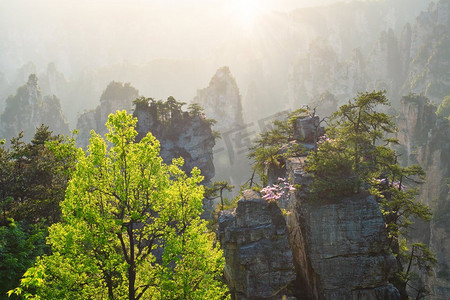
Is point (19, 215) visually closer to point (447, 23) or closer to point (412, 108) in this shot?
point (412, 108)

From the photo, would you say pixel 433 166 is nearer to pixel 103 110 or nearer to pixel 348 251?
pixel 348 251

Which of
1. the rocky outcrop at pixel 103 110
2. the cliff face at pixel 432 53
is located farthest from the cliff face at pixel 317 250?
the rocky outcrop at pixel 103 110

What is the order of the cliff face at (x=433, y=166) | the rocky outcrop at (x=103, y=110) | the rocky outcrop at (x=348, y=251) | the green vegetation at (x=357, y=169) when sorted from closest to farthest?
the rocky outcrop at (x=348, y=251), the green vegetation at (x=357, y=169), the cliff face at (x=433, y=166), the rocky outcrop at (x=103, y=110)

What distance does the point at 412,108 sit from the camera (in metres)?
48.0

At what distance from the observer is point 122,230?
426 inches

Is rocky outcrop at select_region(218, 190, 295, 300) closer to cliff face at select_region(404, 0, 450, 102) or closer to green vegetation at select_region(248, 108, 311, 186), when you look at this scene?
green vegetation at select_region(248, 108, 311, 186)

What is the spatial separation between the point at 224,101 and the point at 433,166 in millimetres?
56900

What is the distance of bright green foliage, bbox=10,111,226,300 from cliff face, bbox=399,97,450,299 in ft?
105

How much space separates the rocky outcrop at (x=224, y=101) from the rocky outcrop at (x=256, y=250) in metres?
70.7

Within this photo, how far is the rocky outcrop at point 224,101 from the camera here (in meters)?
87.1

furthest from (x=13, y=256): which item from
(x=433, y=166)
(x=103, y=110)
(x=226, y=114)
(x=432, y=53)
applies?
(x=432, y=53)

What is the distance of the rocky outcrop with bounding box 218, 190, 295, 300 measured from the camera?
15.1 m

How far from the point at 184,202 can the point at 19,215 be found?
10.0 metres

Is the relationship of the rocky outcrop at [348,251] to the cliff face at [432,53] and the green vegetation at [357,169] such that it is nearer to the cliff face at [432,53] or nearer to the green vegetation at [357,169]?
the green vegetation at [357,169]
